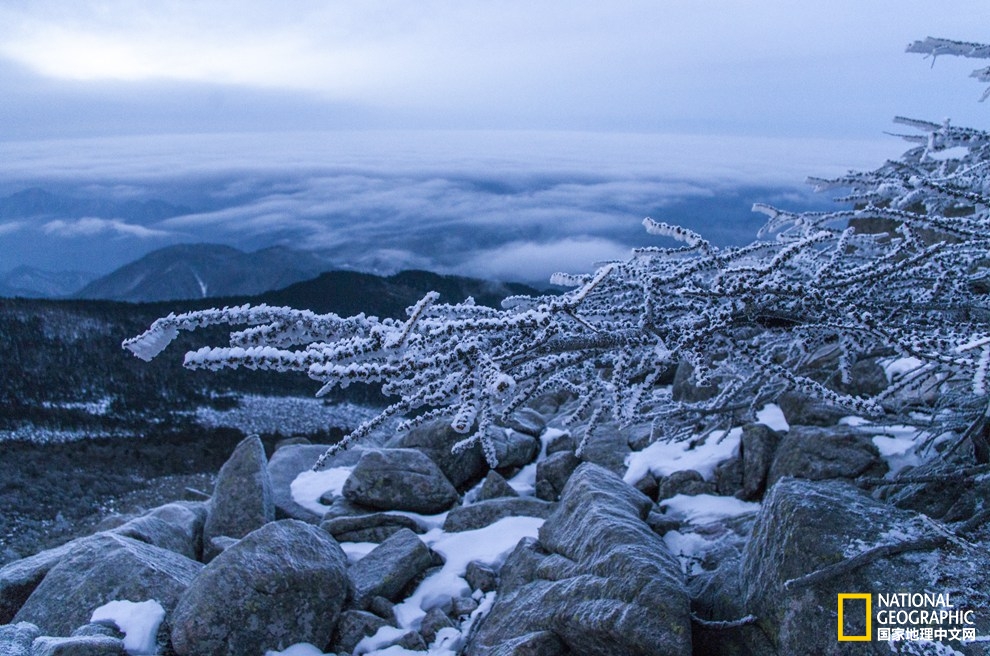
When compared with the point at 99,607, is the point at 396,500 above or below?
below

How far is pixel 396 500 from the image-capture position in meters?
8.42

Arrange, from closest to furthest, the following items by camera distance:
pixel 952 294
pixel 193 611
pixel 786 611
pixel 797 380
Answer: pixel 797 380
pixel 786 611
pixel 952 294
pixel 193 611

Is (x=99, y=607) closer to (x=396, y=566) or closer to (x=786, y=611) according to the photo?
(x=396, y=566)

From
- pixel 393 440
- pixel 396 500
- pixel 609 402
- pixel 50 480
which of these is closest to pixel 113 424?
pixel 50 480

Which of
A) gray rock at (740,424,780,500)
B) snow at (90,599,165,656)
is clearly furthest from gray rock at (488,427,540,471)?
snow at (90,599,165,656)

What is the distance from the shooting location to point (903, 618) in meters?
3.15

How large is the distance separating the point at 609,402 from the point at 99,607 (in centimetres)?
522

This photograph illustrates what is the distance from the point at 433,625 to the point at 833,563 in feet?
11.2

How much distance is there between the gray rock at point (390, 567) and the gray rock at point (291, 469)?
10.5ft

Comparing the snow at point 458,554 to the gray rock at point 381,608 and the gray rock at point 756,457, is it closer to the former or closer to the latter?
the gray rock at point 381,608

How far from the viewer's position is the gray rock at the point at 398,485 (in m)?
8.42

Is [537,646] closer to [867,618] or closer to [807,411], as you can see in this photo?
[867,618]

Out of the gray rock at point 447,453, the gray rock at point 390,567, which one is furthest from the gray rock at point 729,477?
the gray rock at point 447,453

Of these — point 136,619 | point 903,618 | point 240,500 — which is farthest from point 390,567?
point 903,618
